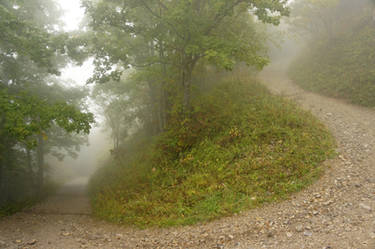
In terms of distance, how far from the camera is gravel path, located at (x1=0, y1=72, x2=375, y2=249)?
4.71 m

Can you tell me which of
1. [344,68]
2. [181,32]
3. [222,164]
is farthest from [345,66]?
[222,164]

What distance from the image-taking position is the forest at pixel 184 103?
6965 millimetres

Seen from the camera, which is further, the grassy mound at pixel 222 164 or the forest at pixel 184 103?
the forest at pixel 184 103

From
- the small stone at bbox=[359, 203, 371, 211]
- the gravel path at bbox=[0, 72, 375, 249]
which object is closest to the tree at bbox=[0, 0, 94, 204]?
the gravel path at bbox=[0, 72, 375, 249]

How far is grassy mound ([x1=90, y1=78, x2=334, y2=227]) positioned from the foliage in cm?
420

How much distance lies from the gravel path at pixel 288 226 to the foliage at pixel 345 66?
3630mm

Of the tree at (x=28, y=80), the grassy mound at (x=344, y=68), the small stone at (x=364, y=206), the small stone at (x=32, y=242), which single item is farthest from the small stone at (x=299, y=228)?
the grassy mound at (x=344, y=68)

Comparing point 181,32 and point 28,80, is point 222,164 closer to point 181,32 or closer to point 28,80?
point 181,32

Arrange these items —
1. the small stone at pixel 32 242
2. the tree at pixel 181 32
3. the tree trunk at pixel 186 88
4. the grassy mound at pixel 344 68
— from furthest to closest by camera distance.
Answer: the grassy mound at pixel 344 68 → the tree trunk at pixel 186 88 → the tree at pixel 181 32 → the small stone at pixel 32 242

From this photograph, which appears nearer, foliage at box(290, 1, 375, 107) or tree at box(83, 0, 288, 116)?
tree at box(83, 0, 288, 116)

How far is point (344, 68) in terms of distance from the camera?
43.7ft

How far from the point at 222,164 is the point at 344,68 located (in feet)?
36.8

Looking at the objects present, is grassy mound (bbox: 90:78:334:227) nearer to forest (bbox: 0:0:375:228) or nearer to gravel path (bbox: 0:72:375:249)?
forest (bbox: 0:0:375:228)

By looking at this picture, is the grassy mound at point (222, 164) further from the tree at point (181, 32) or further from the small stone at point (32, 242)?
the small stone at point (32, 242)
